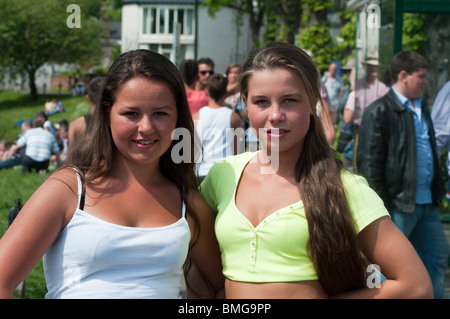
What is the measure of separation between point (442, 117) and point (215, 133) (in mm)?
2005

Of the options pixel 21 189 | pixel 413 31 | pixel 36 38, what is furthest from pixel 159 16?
pixel 413 31

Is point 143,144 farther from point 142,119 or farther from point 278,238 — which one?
point 278,238

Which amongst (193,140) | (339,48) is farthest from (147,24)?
(193,140)

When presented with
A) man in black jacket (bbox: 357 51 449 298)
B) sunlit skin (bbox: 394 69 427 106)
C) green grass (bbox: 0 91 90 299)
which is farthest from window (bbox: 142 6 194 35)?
man in black jacket (bbox: 357 51 449 298)

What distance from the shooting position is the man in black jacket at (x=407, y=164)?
5062 mm

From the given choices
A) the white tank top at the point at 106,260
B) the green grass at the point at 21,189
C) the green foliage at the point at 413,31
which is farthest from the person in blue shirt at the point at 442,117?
the white tank top at the point at 106,260

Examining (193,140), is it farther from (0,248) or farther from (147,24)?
(147,24)

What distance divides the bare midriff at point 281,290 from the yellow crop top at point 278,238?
0.06ft

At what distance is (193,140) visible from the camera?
254 cm

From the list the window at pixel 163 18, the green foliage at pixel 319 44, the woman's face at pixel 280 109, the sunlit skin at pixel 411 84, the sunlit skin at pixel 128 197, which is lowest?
the sunlit skin at pixel 128 197

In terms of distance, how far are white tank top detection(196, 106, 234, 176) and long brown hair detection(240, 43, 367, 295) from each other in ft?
12.3

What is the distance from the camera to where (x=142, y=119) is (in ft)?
7.41

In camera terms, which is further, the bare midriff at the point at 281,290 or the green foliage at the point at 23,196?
the green foliage at the point at 23,196

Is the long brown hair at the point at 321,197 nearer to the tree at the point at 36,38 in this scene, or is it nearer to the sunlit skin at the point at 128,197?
the sunlit skin at the point at 128,197
